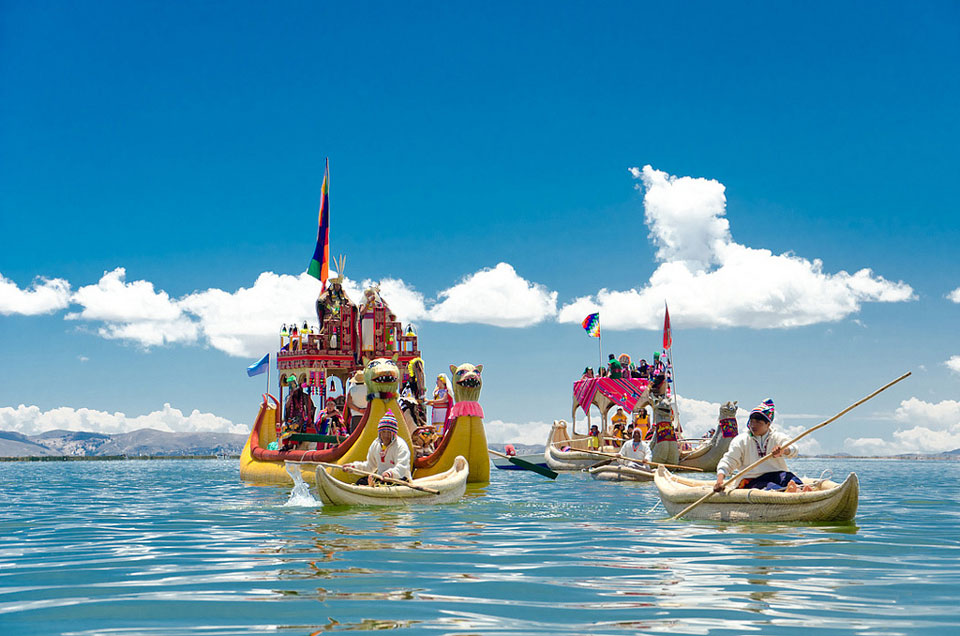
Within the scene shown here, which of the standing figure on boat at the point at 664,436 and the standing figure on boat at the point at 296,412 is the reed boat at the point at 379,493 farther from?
the standing figure on boat at the point at 296,412

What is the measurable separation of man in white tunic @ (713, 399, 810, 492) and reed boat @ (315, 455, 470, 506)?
18.3 ft

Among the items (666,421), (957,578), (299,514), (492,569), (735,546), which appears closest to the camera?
(957,578)

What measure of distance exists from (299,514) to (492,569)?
22.4 ft

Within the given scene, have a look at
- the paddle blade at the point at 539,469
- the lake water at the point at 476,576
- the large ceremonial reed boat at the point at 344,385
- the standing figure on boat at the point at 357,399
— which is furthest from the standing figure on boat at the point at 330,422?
the lake water at the point at 476,576

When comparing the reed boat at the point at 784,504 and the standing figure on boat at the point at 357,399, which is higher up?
the standing figure on boat at the point at 357,399

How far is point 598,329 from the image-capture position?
44281 mm

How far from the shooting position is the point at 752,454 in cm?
1258

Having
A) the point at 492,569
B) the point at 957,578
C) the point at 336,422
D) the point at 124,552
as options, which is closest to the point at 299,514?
the point at 124,552

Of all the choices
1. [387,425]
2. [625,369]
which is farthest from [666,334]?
[387,425]

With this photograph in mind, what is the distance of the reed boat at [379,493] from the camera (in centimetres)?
1409

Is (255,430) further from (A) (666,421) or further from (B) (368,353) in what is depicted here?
(A) (666,421)

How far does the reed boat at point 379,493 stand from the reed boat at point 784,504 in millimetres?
5008

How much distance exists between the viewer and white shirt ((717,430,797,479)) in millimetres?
12414

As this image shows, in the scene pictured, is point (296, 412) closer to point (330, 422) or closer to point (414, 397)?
point (330, 422)
